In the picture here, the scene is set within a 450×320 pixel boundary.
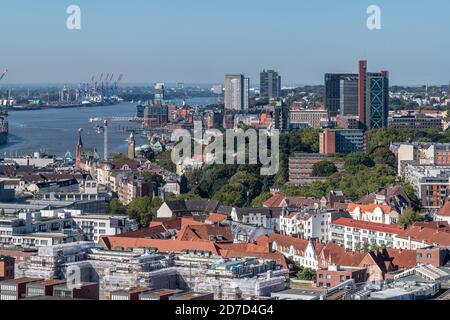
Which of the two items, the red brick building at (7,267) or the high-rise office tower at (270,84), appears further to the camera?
the high-rise office tower at (270,84)

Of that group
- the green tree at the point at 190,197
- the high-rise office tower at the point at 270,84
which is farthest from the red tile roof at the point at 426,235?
the high-rise office tower at the point at 270,84

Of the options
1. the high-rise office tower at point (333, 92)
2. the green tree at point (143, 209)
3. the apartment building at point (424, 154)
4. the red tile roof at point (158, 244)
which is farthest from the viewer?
the high-rise office tower at point (333, 92)

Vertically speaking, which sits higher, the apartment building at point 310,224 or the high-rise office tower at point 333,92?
the high-rise office tower at point 333,92

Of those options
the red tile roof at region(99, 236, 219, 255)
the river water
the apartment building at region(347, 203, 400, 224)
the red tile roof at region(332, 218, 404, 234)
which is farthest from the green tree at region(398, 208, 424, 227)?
the river water

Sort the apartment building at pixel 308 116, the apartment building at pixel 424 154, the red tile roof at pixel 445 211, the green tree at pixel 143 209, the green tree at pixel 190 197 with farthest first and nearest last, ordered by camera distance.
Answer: the apartment building at pixel 308 116 < the apartment building at pixel 424 154 < the green tree at pixel 190 197 < the green tree at pixel 143 209 < the red tile roof at pixel 445 211

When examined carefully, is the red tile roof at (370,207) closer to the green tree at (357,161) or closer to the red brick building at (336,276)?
the red brick building at (336,276)

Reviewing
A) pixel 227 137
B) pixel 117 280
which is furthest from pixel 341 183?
pixel 117 280
